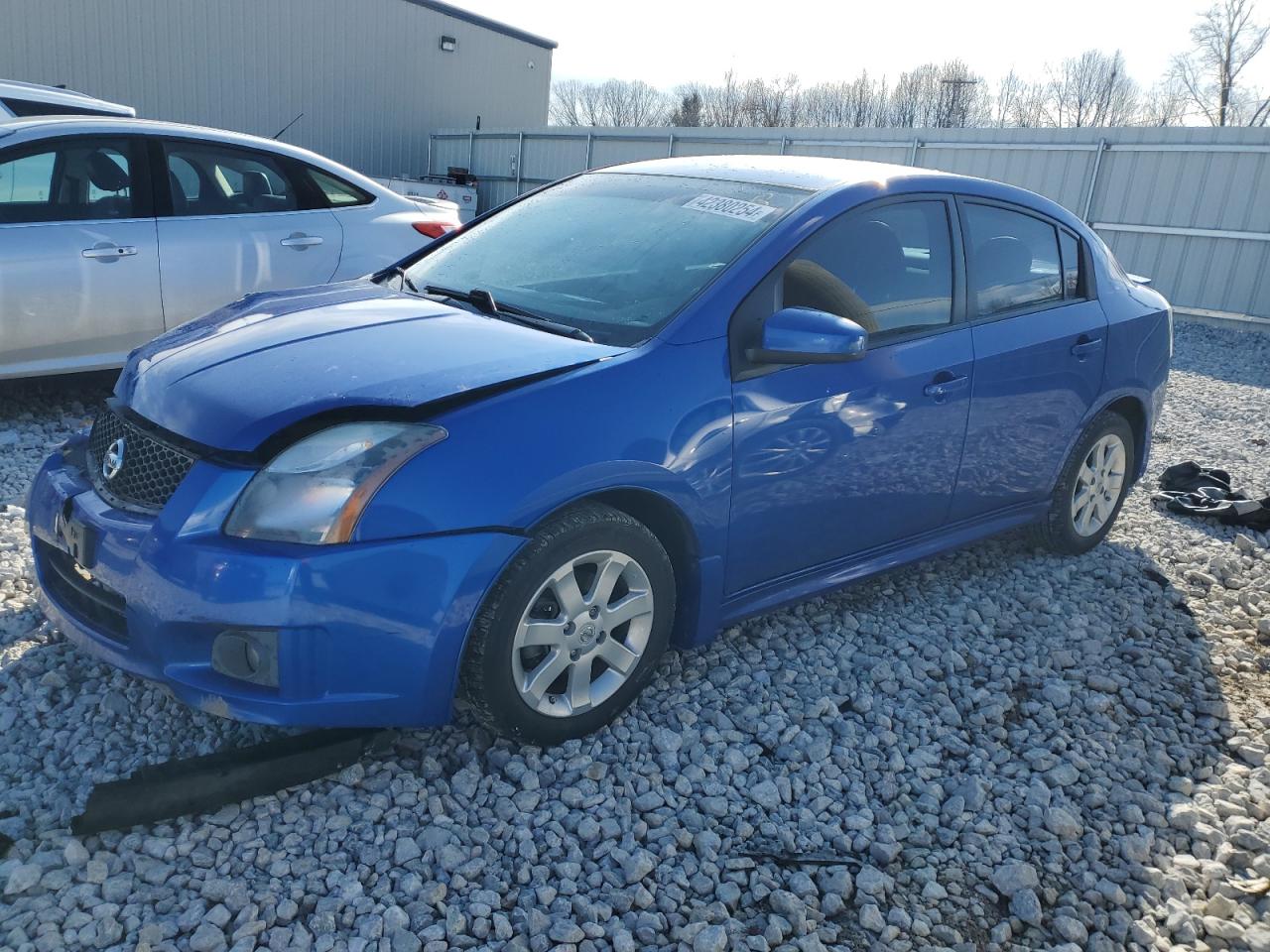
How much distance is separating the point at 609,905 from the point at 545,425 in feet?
3.87

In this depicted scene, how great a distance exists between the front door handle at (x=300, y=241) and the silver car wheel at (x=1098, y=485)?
4.30 meters

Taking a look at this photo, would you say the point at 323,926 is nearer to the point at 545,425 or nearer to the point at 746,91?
the point at 545,425

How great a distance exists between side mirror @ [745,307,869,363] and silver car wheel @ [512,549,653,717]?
2.52 feet

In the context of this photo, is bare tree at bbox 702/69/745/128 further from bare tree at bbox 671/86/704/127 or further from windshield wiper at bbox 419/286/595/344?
windshield wiper at bbox 419/286/595/344

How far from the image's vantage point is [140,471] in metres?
2.66

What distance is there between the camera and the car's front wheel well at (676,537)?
2916 mm

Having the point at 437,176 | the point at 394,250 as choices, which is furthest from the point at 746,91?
the point at 394,250

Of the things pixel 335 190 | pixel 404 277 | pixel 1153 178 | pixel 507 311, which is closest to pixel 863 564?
pixel 507 311

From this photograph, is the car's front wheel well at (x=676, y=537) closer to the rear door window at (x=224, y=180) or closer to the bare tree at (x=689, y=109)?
the rear door window at (x=224, y=180)

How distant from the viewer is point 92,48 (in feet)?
59.7

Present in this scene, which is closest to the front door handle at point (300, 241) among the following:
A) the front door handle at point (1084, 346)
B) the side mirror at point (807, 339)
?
the side mirror at point (807, 339)

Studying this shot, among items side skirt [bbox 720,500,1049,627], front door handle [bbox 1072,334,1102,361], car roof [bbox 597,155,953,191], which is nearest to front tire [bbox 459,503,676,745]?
side skirt [bbox 720,500,1049,627]

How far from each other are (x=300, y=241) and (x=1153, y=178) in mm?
12443

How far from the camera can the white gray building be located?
1803 cm
